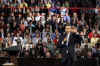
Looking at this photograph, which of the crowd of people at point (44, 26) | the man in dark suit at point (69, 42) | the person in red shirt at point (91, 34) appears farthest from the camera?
the person in red shirt at point (91, 34)

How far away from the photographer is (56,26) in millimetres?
15453

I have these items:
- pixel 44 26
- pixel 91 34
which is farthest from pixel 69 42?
pixel 44 26

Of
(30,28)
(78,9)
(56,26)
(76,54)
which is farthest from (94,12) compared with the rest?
(76,54)

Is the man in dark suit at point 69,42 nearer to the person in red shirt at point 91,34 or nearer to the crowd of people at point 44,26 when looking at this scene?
the crowd of people at point 44,26

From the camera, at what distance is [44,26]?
1544cm

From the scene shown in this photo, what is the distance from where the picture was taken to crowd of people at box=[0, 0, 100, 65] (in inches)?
519

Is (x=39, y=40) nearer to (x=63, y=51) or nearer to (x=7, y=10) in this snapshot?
(x=63, y=51)

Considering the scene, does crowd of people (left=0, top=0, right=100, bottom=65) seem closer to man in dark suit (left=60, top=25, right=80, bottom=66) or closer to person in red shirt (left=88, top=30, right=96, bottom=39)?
person in red shirt (left=88, top=30, right=96, bottom=39)

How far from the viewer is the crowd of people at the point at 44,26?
1317cm

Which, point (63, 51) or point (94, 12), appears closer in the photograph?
point (63, 51)

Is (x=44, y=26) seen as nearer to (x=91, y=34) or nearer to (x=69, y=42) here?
(x=91, y=34)

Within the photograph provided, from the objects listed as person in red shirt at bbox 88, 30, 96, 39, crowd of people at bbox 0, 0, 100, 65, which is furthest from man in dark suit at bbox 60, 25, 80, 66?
person in red shirt at bbox 88, 30, 96, 39

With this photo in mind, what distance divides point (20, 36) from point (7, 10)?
244 centimetres

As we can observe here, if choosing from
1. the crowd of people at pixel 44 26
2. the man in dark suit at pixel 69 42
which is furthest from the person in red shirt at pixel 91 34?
the man in dark suit at pixel 69 42
